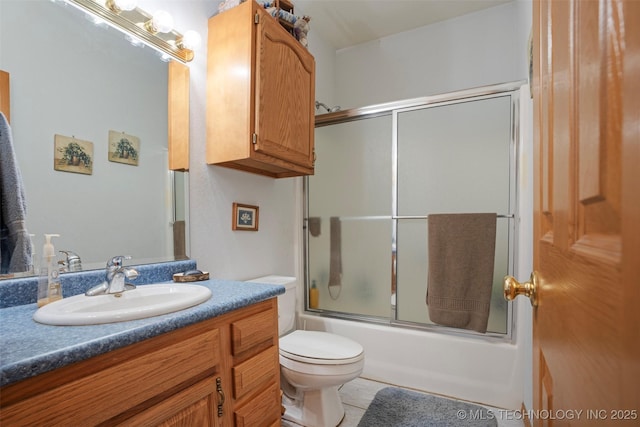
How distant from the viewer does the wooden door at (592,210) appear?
0.80ft

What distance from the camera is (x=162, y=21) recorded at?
1.34 m

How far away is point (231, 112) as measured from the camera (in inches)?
58.9

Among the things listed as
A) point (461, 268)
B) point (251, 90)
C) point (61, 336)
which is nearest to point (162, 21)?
point (251, 90)

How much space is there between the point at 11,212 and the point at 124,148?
0.47m

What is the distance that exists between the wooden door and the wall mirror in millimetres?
1362

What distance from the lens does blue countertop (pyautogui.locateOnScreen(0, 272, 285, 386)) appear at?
1.83 ft

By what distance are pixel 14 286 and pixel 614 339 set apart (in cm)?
134

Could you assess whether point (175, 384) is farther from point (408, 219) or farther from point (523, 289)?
point (408, 219)

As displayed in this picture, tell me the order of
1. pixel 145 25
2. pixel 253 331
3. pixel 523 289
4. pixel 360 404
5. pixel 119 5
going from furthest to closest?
pixel 360 404 → pixel 145 25 → pixel 119 5 → pixel 253 331 → pixel 523 289

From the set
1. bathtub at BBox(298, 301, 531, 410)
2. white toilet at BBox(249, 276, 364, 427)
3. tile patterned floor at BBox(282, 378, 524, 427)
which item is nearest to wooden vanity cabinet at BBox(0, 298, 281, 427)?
white toilet at BBox(249, 276, 364, 427)

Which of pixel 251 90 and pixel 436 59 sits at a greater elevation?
pixel 436 59

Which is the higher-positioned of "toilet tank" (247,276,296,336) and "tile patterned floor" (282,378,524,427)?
"toilet tank" (247,276,296,336)

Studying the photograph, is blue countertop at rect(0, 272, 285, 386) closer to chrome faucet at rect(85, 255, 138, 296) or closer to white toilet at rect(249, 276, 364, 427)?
chrome faucet at rect(85, 255, 138, 296)

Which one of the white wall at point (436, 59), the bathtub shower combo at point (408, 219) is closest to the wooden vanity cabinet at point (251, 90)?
the bathtub shower combo at point (408, 219)
